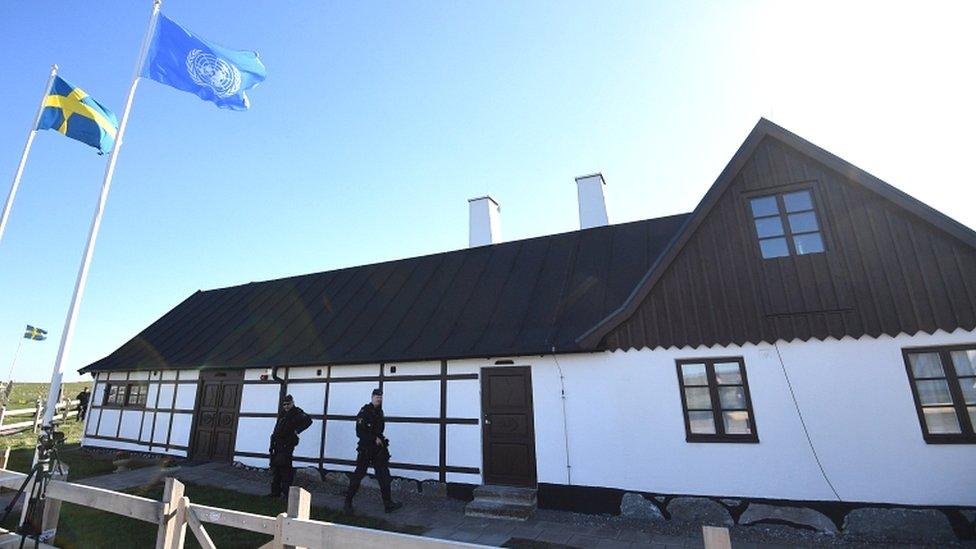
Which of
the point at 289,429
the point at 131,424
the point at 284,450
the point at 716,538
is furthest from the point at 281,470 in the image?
the point at 131,424

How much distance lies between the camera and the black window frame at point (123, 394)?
562 inches

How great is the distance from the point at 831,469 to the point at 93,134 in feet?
43.0

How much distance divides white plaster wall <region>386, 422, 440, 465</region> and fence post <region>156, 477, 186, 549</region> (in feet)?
17.4

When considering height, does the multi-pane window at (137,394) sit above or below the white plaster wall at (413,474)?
above

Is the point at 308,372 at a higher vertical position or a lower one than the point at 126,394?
higher

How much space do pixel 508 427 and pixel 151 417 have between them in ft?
39.5

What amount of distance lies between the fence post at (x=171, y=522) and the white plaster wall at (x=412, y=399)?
543cm

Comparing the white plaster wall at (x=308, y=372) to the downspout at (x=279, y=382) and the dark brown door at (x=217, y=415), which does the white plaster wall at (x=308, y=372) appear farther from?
the dark brown door at (x=217, y=415)

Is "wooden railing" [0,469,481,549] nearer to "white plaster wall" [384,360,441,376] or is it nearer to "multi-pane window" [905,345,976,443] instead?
"white plaster wall" [384,360,441,376]

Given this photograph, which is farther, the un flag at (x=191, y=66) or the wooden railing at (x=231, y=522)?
the un flag at (x=191, y=66)

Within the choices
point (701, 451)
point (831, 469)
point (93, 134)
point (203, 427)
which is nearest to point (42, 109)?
point (93, 134)

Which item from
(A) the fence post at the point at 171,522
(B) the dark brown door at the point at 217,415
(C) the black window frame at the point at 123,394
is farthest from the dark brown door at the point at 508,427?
(C) the black window frame at the point at 123,394

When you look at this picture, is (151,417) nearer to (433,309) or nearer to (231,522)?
(433,309)

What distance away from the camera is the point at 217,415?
12.4 meters
